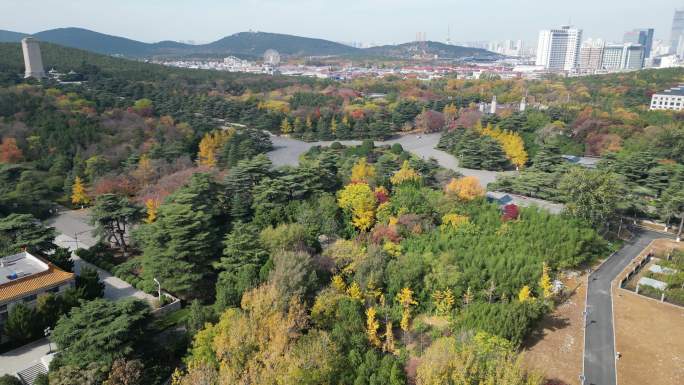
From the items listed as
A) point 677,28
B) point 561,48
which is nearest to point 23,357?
point 561,48

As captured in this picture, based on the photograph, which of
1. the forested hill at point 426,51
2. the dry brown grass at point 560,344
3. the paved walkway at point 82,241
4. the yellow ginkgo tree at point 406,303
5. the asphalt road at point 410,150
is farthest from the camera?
the forested hill at point 426,51

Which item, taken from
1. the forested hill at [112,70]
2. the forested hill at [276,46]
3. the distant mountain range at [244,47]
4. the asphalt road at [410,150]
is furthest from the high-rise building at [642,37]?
the asphalt road at [410,150]

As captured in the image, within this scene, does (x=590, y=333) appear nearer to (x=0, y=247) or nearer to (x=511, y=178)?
(x=511, y=178)

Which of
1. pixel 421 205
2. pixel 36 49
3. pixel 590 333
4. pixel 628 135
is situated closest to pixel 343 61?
pixel 36 49

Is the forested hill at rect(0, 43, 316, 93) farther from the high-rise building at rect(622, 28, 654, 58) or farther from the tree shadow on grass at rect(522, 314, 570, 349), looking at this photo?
the high-rise building at rect(622, 28, 654, 58)

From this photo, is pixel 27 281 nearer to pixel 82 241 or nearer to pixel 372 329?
pixel 82 241

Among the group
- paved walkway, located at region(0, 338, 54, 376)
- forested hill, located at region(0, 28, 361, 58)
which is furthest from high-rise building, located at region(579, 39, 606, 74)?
paved walkway, located at region(0, 338, 54, 376)

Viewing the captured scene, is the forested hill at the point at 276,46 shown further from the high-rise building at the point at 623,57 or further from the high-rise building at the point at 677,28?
the high-rise building at the point at 677,28
